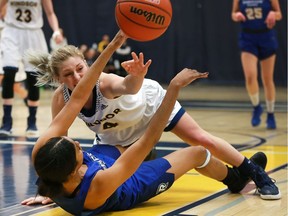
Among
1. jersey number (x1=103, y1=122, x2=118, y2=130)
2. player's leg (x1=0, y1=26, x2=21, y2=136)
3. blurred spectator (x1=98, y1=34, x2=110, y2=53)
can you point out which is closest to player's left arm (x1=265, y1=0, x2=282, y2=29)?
player's leg (x1=0, y1=26, x2=21, y2=136)

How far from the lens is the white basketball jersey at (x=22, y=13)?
8266 millimetres

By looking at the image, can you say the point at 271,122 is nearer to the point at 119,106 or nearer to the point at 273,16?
the point at 273,16

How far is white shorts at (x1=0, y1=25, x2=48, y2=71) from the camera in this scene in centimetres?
821

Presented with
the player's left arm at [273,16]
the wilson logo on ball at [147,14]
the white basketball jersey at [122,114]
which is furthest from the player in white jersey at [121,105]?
the player's left arm at [273,16]

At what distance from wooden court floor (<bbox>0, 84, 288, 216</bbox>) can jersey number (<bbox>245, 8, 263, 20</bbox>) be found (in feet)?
4.51

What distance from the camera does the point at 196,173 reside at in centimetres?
580

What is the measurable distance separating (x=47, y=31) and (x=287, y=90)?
6.24 meters

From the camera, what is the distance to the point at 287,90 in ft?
52.4

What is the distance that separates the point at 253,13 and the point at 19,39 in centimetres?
289

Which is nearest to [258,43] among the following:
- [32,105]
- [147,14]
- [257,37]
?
[257,37]

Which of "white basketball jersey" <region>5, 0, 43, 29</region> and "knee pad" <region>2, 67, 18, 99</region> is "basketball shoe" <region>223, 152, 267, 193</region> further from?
"white basketball jersey" <region>5, 0, 43, 29</region>

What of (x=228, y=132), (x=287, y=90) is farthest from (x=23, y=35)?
(x=287, y=90)

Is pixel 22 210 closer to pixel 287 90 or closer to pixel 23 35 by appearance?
pixel 23 35

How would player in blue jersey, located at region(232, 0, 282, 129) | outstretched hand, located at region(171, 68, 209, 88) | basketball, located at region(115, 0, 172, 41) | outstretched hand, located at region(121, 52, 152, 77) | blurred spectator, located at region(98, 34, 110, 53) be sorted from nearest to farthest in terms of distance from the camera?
1. outstretched hand, located at region(171, 68, 209, 88)
2. outstretched hand, located at region(121, 52, 152, 77)
3. basketball, located at region(115, 0, 172, 41)
4. player in blue jersey, located at region(232, 0, 282, 129)
5. blurred spectator, located at region(98, 34, 110, 53)
